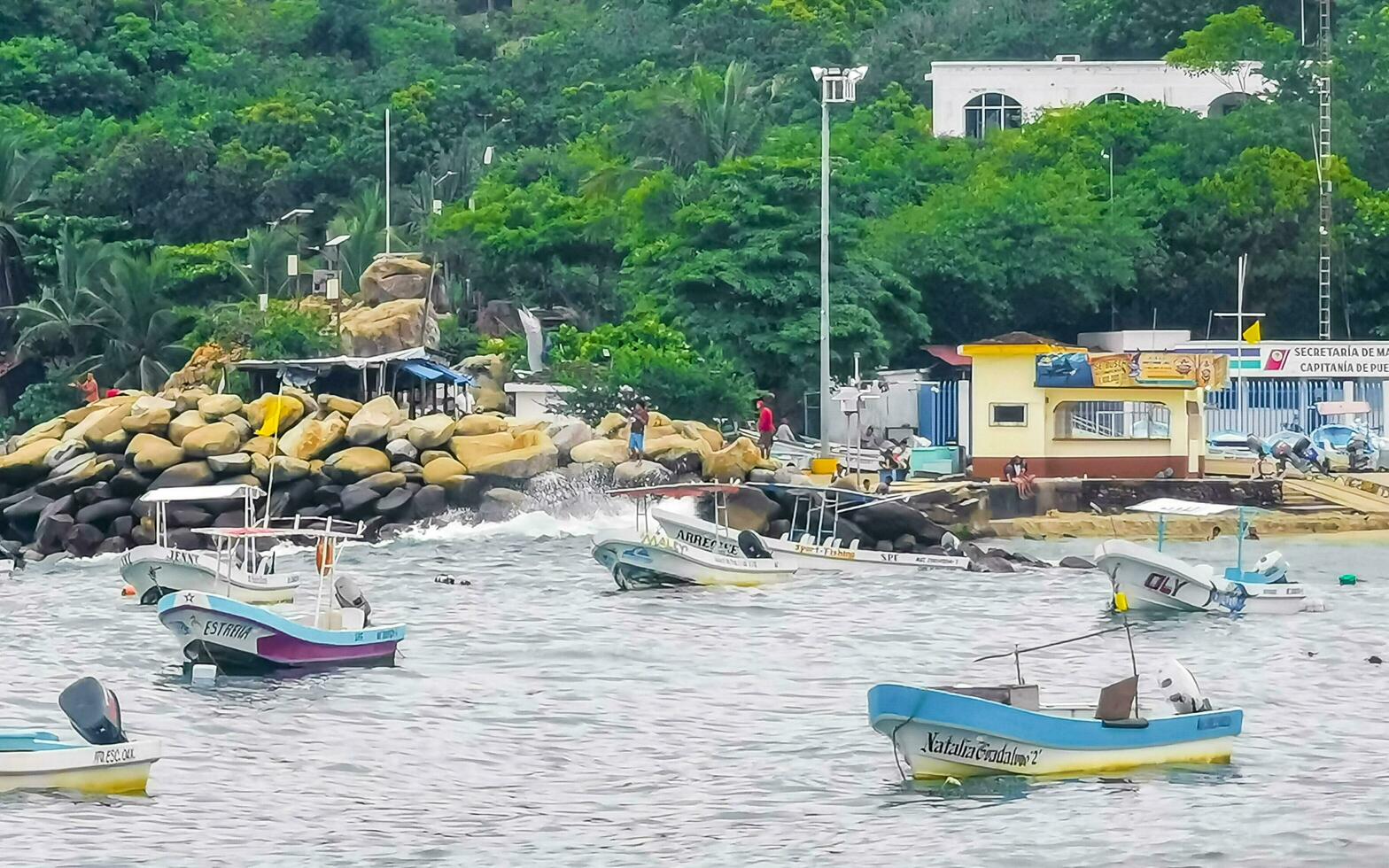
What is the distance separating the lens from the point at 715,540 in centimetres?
3853

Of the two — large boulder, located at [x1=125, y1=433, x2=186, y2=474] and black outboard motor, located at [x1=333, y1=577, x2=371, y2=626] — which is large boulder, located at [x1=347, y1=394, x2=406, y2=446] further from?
black outboard motor, located at [x1=333, y1=577, x2=371, y2=626]

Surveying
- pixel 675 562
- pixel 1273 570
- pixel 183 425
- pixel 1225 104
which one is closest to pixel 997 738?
pixel 1273 570

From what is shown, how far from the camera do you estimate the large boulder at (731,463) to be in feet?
151

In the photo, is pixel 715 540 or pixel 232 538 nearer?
pixel 232 538

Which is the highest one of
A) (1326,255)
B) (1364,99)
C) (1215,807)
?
(1364,99)

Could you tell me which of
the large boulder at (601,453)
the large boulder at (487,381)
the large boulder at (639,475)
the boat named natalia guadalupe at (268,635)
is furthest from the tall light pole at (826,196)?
the boat named natalia guadalupe at (268,635)

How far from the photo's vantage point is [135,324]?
211 feet

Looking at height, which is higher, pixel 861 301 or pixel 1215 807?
pixel 861 301

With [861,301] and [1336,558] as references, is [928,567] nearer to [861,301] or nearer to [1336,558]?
[1336,558]

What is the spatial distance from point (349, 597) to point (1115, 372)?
24.1 meters

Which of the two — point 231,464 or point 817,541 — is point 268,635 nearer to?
point 817,541

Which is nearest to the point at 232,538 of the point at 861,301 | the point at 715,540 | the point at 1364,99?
the point at 715,540

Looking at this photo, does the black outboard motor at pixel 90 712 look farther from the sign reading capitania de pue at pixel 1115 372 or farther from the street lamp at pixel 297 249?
the street lamp at pixel 297 249

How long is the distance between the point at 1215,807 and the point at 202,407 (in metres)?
31.0
